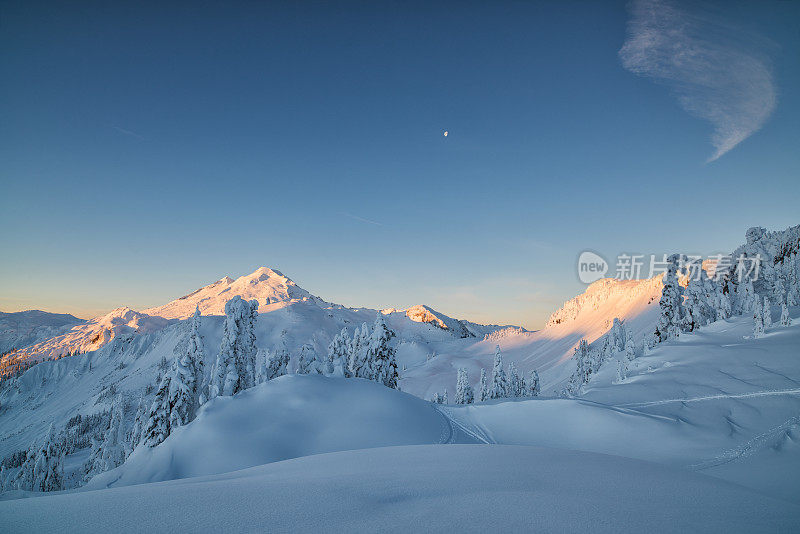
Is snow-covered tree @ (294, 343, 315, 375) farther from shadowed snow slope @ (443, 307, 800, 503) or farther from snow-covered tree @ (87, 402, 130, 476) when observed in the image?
snow-covered tree @ (87, 402, 130, 476)

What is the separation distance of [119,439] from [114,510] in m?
74.7

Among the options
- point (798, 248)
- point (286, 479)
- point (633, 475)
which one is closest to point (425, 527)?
point (286, 479)

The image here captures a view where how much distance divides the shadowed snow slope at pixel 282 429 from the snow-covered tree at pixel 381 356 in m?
15.9

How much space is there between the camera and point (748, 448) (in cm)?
1252

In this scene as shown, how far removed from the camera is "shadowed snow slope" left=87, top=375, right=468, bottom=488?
38.3 feet

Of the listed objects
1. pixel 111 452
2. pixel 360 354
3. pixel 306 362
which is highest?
pixel 360 354

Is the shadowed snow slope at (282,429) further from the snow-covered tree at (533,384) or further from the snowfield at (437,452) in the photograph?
the snow-covered tree at (533,384)

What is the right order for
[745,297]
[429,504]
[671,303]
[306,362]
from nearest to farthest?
[429,504], [306,362], [671,303], [745,297]

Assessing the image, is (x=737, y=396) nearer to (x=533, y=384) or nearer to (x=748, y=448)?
(x=748, y=448)

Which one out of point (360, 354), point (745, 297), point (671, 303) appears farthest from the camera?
point (745, 297)

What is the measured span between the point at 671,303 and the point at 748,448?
44329 millimetres

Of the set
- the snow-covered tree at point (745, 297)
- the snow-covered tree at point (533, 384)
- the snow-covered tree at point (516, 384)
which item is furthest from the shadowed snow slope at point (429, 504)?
the snow-covered tree at point (745, 297)

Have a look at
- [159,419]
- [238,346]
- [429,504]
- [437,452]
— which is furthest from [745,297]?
[159,419]

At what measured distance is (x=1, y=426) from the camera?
496 ft
